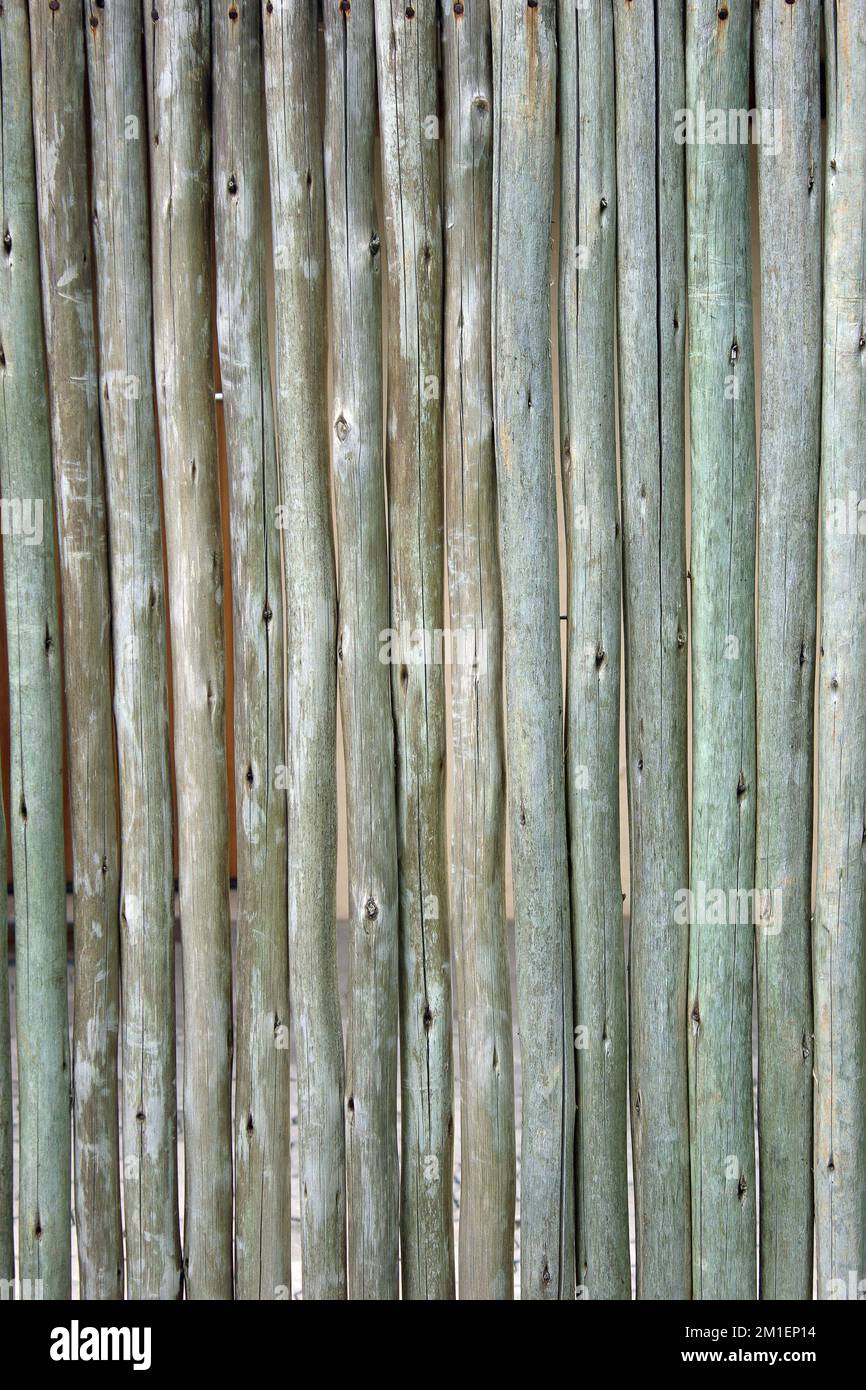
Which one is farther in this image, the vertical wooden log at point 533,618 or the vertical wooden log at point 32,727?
the vertical wooden log at point 32,727

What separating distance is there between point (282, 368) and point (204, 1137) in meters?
1.78

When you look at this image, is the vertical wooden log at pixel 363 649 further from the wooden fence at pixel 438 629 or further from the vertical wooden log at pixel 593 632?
the vertical wooden log at pixel 593 632

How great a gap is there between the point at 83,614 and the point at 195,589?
265 mm

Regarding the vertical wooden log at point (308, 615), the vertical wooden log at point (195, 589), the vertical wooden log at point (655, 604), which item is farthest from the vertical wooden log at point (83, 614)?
the vertical wooden log at point (655, 604)

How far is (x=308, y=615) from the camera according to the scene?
2.61 m

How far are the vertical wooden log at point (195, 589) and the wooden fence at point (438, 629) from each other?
0.04 feet

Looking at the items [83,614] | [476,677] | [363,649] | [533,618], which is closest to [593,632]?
[533,618]

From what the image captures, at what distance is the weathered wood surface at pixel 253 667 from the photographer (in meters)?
2.56

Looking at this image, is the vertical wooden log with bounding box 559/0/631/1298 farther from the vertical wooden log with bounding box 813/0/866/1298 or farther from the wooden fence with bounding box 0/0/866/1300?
the vertical wooden log with bounding box 813/0/866/1298

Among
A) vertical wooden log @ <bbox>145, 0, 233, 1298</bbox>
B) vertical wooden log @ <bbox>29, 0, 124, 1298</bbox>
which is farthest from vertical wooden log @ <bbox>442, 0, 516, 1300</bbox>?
vertical wooden log @ <bbox>29, 0, 124, 1298</bbox>

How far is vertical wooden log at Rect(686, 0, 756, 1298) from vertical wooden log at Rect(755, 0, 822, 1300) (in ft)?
0.13

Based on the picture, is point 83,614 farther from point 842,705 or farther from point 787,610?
point 842,705
